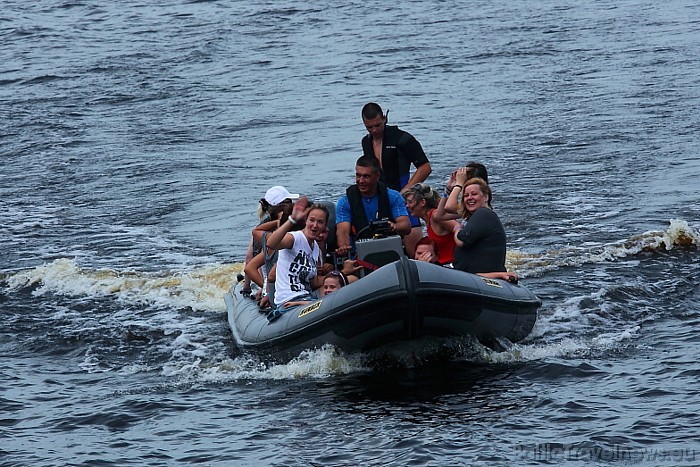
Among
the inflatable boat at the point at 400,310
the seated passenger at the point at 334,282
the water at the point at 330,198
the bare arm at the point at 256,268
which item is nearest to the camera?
the water at the point at 330,198

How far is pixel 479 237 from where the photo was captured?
9062mm

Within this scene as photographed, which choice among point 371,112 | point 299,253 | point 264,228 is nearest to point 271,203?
point 264,228

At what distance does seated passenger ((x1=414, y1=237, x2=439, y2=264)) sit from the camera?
378 inches

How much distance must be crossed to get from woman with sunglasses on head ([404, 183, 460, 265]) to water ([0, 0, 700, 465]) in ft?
3.24

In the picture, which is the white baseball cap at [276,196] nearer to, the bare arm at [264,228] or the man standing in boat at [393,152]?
the bare arm at [264,228]

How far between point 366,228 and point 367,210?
0.27 meters

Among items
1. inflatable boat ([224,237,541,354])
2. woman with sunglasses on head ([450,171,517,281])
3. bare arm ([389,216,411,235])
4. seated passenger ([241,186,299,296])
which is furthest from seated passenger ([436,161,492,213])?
seated passenger ([241,186,299,296])

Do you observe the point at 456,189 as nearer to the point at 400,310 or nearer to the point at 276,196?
the point at 276,196

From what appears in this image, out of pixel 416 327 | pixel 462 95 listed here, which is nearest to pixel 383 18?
pixel 462 95

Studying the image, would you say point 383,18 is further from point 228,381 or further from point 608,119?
point 228,381

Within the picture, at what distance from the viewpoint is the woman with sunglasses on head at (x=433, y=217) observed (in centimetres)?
954

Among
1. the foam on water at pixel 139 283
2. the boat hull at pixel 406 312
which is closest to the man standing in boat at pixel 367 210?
the boat hull at pixel 406 312

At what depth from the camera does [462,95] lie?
78.7 ft

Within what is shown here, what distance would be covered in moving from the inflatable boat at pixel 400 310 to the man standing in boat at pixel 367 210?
32 centimetres
